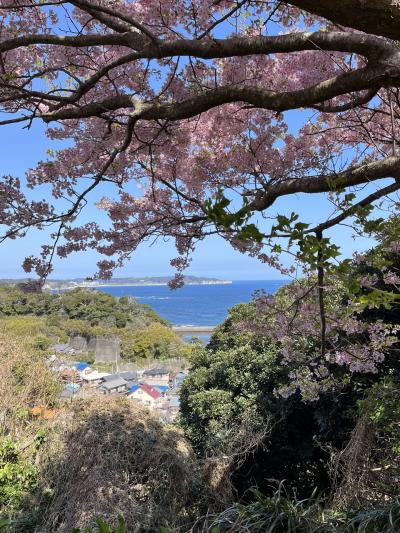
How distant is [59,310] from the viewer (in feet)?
103

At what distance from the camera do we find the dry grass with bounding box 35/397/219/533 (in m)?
3.52

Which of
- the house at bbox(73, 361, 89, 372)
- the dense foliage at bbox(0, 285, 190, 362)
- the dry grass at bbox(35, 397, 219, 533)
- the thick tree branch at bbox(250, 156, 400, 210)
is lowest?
the dense foliage at bbox(0, 285, 190, 362)

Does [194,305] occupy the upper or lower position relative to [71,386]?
lower

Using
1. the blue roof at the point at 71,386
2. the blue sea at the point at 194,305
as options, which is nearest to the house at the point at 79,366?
the blue roof at the point at 71,386

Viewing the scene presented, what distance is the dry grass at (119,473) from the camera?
3.52 meters

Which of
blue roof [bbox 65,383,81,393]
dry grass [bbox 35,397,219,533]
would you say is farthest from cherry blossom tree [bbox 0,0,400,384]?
blue roof [bbox 65,383,81,393]

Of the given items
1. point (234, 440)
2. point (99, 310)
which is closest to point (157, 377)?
point (99, 310)

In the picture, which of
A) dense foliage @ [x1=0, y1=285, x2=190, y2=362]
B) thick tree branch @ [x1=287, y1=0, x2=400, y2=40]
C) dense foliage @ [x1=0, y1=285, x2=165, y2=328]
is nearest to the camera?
thick tree branch @ [x1=287, y1=0, x2=400, y2=40]

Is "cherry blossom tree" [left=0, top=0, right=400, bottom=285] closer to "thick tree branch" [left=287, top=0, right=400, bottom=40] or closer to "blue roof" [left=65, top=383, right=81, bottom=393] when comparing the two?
"thick tree branch" [left=287, top=0, right=400, bottom=40]

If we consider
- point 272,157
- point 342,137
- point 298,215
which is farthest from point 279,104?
point 342,137

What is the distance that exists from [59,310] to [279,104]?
31773 millimetres

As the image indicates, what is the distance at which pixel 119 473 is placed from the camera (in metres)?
3.79

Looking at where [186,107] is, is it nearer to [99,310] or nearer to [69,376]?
[69,376]

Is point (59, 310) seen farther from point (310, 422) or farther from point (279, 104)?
point (279, 104)
